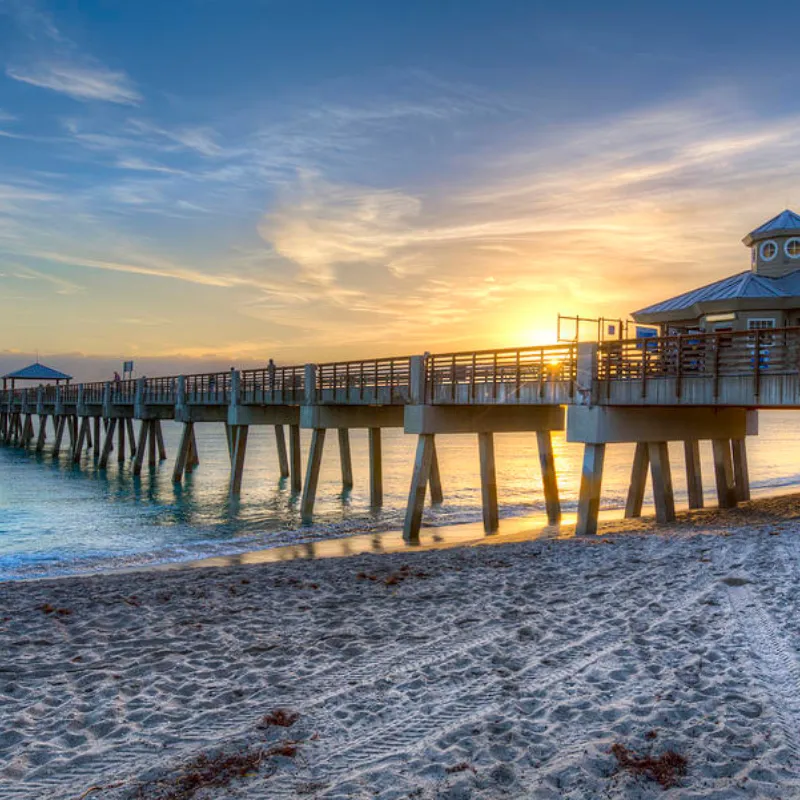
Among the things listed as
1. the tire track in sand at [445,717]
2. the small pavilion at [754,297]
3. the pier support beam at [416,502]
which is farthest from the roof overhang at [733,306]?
the tire track in sand at [445,717]

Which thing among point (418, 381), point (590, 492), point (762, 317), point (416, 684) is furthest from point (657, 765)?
point (762, 317)

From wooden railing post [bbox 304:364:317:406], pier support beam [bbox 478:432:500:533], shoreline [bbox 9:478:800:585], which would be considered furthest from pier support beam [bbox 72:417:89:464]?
pier support beam [bbox 478:432:500:533]

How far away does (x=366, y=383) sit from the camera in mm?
23625

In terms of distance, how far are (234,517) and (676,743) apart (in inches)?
887

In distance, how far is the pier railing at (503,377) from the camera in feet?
56.3

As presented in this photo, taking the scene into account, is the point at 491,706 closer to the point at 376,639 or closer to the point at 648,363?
the point at 376,639

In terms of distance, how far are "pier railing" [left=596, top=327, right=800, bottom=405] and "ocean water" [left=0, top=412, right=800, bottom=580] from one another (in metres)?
9.89

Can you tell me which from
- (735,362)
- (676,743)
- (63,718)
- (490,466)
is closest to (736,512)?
(735,362)

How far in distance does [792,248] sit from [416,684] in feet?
74.2

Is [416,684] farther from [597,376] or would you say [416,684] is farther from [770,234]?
[770,234]

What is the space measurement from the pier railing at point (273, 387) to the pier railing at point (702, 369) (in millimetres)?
13938

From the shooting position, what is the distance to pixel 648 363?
15211 mm

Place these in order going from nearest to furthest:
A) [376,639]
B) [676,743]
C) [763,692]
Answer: [676,743] → [763,692] → [376,639]

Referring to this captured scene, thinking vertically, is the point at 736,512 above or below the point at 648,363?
below
